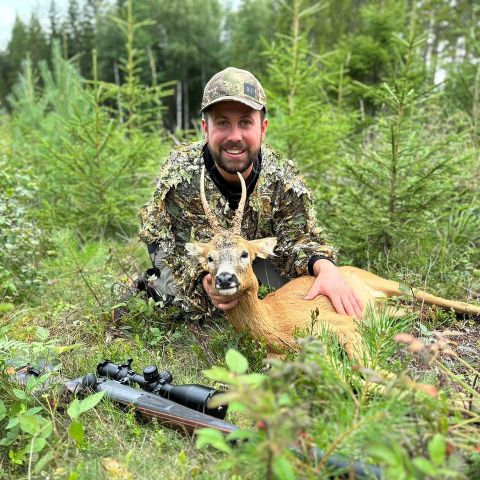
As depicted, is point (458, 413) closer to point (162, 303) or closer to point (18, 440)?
point (18, 440)

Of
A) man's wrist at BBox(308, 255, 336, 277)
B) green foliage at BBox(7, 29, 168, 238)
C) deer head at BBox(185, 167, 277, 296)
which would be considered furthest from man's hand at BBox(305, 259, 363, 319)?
green foliage at BBox(7, 29, 168, 238)

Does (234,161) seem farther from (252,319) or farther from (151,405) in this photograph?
(151,405)

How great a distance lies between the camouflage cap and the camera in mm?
3764

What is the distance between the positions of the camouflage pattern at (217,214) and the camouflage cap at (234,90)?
0.61 metres

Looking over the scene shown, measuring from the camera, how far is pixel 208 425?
7.94 ft

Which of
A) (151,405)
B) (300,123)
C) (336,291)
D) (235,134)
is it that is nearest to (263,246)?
(336,291)

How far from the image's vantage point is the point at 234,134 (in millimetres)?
3865

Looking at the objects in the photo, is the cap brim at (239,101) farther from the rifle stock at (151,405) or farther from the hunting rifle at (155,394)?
the rifle stock at (151,405)

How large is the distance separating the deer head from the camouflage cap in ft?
2.28

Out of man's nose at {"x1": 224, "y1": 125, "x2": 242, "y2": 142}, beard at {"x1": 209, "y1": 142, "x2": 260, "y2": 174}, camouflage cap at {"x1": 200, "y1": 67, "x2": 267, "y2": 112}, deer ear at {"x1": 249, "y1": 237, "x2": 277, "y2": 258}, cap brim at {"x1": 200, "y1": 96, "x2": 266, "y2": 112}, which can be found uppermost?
camouflage cap at {"x1": 200, "y1": 67, "x2": 267, "y2": 112}

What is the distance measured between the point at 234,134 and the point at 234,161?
196 mm

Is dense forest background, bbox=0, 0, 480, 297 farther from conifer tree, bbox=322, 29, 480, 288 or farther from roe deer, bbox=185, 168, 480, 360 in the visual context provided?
roe deer, bbox=185, 168, 480, 360

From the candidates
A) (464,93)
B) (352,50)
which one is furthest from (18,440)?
(352,50)

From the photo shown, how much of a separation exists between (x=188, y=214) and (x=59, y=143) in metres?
4.36
